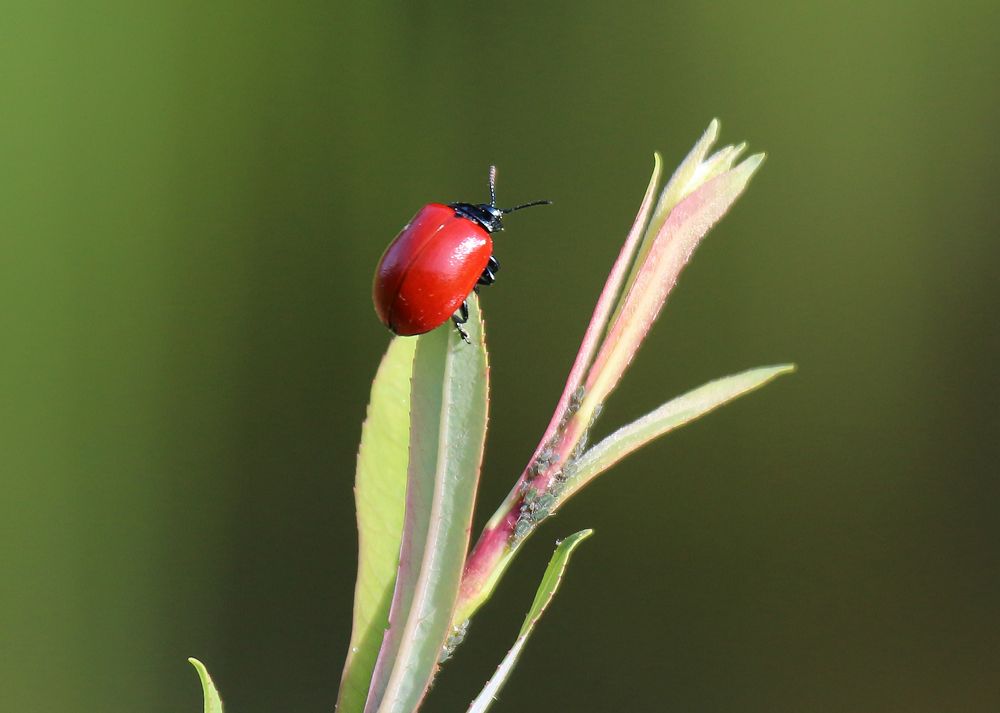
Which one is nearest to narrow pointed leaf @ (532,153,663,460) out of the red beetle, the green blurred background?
the red beetle

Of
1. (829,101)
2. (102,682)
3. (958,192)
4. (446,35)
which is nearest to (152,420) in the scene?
(102,682)

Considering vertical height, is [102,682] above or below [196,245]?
below

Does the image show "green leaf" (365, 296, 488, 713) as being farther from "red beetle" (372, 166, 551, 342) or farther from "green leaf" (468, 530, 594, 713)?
"red beetle" (372, 166, 551, 342)

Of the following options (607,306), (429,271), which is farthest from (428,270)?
(607,306)

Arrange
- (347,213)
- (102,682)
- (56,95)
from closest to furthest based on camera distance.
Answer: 1. (56,95)
2. (102,682)
3. (347,213)

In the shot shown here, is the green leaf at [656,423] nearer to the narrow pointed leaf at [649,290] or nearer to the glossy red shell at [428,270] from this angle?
the narrow pointed leaf at [649,290]

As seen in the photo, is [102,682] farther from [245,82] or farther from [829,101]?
[829,101]

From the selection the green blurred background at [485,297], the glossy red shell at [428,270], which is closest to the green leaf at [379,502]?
the glossy red shell at [428,270]
